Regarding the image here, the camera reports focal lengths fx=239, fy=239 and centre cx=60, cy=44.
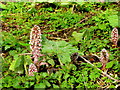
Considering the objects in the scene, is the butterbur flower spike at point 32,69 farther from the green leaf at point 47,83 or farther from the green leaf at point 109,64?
the green leaf at point 109,64

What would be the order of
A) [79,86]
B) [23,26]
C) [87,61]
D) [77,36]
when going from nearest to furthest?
1. [79,86]
2. [87,61]
3. [77,36]
4. [23,26]

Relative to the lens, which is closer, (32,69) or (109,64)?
(32,69)

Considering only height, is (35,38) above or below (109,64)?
above

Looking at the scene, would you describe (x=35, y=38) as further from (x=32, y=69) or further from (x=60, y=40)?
(x=60, y=40)

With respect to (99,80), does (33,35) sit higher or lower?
higher

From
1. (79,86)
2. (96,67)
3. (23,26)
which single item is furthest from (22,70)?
(23,26)

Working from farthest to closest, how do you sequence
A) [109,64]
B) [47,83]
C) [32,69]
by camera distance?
[109,64] → [32,69] → [47,83]

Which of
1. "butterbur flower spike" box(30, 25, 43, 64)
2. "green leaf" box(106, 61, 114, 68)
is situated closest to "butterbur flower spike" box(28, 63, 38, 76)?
"butterbur flower spike" box(30, 25, 43, 64)

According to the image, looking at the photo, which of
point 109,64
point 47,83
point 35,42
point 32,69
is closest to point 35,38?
point 35,42

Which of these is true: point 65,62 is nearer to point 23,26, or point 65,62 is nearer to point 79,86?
point 79,86
